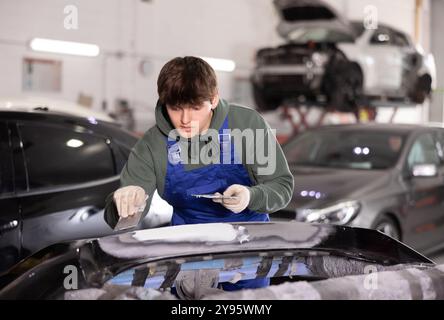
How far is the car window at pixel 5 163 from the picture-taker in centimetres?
271

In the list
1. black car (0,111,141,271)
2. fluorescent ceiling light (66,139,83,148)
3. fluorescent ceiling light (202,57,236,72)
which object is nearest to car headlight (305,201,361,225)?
black car (0,111,141,271)

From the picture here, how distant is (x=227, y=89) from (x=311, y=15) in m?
1.91

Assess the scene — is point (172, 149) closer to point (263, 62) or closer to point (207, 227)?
point (207, 227)

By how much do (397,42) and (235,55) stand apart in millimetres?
2595

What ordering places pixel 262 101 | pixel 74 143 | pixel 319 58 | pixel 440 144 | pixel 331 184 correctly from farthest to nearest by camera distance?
pixel 262 101, pixel 319 58, pixel 440 144, pixel 331 184, pixel 74 143

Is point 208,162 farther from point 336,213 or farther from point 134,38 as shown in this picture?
point 134,38

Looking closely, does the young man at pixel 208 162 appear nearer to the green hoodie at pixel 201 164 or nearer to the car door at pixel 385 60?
the green hoodie at pixel 201 164

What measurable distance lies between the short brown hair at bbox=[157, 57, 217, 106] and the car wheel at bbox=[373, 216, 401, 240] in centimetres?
290

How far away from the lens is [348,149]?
16.8 ft

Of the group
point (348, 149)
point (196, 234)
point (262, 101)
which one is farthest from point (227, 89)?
point (196, 234)

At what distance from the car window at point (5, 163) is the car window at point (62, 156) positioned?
0.07m

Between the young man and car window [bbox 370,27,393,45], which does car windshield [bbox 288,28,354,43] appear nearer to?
car window [bbox 370,27,393,45]

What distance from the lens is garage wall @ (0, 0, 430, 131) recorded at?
295 inches
